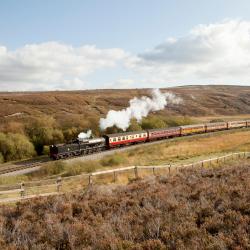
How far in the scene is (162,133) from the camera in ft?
198

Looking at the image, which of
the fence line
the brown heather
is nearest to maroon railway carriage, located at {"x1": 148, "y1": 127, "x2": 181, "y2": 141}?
the fence line

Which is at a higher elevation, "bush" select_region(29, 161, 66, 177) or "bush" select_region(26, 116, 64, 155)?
"bush" select_region(26, 116, 64, 155)

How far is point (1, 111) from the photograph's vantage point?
91000 mm

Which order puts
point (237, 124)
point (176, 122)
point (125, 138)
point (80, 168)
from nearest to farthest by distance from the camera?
point (80, 168), point (125, 138), point (237, 124), point (176, 122)

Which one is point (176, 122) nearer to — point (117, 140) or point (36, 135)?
point (117, 140)

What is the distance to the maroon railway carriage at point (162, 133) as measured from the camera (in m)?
57.9

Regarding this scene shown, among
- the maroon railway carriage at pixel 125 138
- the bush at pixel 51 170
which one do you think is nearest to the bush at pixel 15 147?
the maroon railway carriage at pixel 125 138

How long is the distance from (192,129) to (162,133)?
32.0ft

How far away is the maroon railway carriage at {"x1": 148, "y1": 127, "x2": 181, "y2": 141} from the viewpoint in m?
57.9

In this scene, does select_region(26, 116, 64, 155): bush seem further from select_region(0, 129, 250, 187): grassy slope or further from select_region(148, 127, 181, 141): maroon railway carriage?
select_region(0, 129, 250, 187): grassy slope

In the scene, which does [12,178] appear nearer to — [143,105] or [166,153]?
[166,153]

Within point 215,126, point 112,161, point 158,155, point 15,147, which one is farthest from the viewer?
point 215,126

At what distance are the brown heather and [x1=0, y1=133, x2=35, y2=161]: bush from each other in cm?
3609

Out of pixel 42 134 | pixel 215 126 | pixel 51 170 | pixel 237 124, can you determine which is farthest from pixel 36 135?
pixel 237 124
